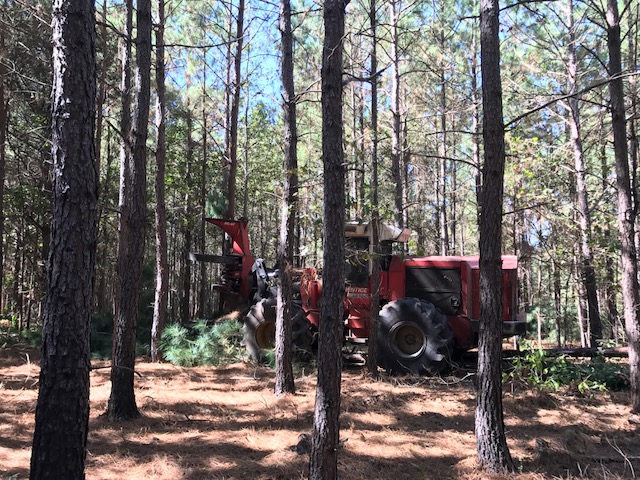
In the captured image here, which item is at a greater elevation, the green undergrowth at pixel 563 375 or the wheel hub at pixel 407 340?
the wheel hub at pixel 407 340

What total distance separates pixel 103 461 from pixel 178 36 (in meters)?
15.7

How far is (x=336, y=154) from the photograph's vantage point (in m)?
4.11

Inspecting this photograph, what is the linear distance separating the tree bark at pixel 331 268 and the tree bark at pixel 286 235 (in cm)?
273

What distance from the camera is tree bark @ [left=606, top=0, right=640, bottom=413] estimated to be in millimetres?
6246

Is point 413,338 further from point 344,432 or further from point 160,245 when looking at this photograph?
point 160,245

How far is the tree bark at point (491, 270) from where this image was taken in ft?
14.9

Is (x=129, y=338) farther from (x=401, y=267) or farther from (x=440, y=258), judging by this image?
(x=440, y=258)

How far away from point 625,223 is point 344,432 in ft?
14.7

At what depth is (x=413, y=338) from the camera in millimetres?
8727

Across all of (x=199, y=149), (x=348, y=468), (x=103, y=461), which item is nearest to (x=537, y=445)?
(x=348, y=468)

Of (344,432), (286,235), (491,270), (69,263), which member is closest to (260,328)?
(286,235)

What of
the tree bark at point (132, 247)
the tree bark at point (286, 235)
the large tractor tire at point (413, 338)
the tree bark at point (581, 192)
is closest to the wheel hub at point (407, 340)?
the large tractor tire at point (413, 338)

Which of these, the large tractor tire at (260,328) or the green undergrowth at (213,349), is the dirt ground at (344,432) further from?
the large tractor tire at (260,328)

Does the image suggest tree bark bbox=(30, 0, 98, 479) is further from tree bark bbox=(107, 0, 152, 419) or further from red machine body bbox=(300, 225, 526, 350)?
red machine body bbox=(300, 225, 526, 350)
